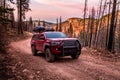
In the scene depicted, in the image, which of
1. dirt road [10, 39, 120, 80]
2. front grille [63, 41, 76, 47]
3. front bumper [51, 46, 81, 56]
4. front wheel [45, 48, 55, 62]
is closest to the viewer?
dirt road [10, 39, 120, 80]

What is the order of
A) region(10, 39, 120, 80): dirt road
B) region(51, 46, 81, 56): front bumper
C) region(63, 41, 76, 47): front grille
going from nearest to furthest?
1. region(10, 39, 120, 80): dirt road
2. region(51, 46, 81, 56): front bumper
3. region(63, 41, 76, 47): front grille

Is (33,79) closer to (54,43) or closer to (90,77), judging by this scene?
(90,77)

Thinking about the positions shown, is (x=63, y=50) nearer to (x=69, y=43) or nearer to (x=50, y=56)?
(x=69, y=43)

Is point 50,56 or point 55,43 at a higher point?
point 55,43

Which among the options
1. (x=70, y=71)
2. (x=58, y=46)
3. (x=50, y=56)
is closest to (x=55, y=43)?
A: (x=58, y=46)

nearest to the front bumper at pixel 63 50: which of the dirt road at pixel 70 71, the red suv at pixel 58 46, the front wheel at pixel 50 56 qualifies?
the red suv at pixel 58 46

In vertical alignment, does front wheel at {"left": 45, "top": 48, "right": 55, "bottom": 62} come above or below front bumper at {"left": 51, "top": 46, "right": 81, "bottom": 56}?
below

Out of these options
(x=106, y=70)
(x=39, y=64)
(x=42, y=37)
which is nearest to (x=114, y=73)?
(x=106, y=70)

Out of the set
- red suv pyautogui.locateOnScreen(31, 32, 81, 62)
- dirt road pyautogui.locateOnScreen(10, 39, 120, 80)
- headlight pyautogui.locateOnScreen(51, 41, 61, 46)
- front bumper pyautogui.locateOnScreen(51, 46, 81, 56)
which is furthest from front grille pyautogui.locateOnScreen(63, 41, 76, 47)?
dirt road pyautogui.locateOnScreen(10, 39, 120, 80)

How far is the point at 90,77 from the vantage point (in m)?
10.8

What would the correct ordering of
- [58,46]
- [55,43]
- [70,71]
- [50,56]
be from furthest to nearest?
[50,56] → [55,43] → [58,46] → [70,71]

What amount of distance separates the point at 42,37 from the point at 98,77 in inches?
283

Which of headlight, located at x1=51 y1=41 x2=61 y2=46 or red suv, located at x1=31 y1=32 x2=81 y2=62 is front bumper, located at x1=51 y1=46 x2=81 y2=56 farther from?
headlight, located at x1=51 y1=41 x2=61 y2=46

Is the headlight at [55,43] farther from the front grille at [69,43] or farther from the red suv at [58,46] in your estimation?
the front grille at [69,43]
